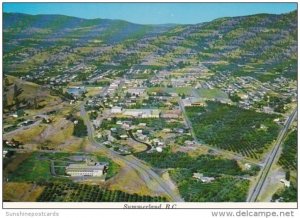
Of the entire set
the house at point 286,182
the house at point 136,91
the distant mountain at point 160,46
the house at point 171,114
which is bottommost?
the house at point 286,182

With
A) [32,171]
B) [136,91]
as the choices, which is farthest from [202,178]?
[32,171]

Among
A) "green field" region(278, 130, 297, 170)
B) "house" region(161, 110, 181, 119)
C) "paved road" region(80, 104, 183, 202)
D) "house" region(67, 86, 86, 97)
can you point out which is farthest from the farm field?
"house" region(67, 86, 86, 97)

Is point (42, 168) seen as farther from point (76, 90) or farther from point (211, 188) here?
point (211, 188)

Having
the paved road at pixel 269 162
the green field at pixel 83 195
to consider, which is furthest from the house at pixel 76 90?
the paved road at pixel 269 162

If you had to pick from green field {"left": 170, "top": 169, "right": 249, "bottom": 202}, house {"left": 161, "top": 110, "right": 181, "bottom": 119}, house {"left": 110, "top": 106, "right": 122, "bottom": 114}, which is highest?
house {"left": 110, "top": 106, "right": 122, "bottom": 114}

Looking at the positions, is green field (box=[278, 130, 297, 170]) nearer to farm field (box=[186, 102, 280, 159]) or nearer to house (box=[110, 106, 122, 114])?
farm field (box=[186, 102, 280, 159])

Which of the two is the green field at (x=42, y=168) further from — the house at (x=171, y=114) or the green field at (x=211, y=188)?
the house at (x=171, y=114)

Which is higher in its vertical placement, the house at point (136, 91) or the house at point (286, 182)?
the house at point (136, 91)
